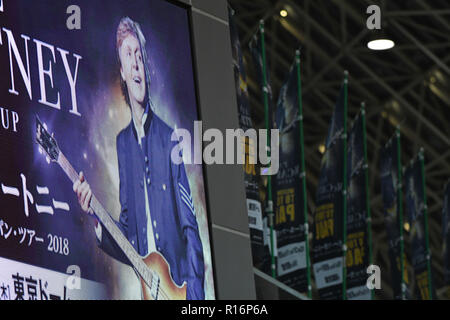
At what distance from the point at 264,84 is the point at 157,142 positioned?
255 inches

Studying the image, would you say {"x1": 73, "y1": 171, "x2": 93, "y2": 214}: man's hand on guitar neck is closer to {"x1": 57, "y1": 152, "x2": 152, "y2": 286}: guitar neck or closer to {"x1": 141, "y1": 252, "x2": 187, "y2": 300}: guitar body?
{"x1": 57, "y1": 152, "x2": 152, "y2": 286}: guitar neck

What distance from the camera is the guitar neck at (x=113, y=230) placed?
4020mm

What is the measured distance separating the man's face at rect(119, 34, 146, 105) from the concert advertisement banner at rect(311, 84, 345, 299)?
7.85 meters

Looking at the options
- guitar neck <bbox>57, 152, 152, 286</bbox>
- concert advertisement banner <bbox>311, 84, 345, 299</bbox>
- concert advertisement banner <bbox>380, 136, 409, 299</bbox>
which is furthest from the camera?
concert advertisement banner <bbox>380, 136, 409, 299</bbox>

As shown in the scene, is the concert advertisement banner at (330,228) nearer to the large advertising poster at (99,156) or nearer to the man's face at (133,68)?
the large advertising poster at (99,156)

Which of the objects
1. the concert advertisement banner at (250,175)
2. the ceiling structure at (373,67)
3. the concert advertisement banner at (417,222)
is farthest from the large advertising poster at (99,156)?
the ceiling structure at (373,67)

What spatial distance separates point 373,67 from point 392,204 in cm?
663

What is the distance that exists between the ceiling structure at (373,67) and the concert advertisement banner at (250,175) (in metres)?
10.0

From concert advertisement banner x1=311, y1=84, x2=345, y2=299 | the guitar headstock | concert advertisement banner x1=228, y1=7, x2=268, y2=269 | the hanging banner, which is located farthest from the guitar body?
the hanging banner

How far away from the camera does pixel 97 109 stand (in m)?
4.35

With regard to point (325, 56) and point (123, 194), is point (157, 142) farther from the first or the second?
point (325, 56)

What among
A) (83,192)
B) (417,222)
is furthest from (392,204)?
(83,192)

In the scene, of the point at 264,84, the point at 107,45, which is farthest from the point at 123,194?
the point at 264,84

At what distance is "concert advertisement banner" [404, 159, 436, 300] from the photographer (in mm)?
Answer: 15719
